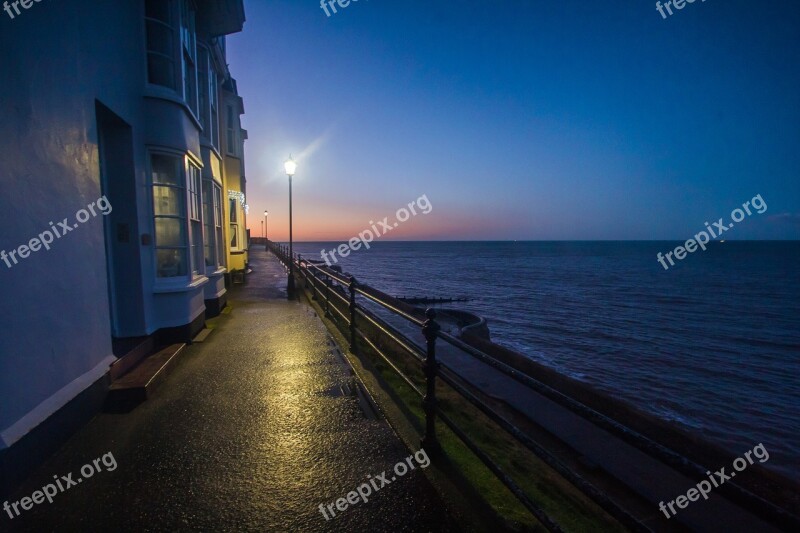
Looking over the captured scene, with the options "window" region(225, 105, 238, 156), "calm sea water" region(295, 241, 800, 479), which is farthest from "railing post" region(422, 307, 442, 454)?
"window" region(225, 105, 238, 156)

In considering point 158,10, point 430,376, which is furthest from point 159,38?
point 430,376

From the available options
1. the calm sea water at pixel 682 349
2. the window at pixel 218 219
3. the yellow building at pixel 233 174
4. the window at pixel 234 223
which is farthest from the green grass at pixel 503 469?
the window at pixel 234 223

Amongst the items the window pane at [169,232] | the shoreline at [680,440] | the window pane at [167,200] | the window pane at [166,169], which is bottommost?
the shoreline at [680,440]

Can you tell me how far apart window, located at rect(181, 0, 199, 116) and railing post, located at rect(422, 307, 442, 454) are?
22.4 feet

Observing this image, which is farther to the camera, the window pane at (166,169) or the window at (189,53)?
the window at (189,53)

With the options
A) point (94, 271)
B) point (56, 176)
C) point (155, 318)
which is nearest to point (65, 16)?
point (56, 176)

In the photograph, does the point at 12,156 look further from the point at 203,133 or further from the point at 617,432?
the point at 203,133

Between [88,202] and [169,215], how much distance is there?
225cm

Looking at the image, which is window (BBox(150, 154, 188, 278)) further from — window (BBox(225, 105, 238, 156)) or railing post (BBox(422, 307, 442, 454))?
window (BBox(225, 105, 238, 156))

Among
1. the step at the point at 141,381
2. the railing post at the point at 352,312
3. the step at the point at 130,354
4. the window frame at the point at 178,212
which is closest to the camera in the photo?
the step at the point at 141,381

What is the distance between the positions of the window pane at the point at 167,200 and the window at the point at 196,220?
1.92 feet

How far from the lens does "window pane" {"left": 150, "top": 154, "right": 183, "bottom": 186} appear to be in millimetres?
6367

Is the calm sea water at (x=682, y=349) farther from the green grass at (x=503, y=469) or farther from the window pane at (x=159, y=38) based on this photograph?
the window pane at (x=159, y=38)

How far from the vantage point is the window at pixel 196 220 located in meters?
7.24
